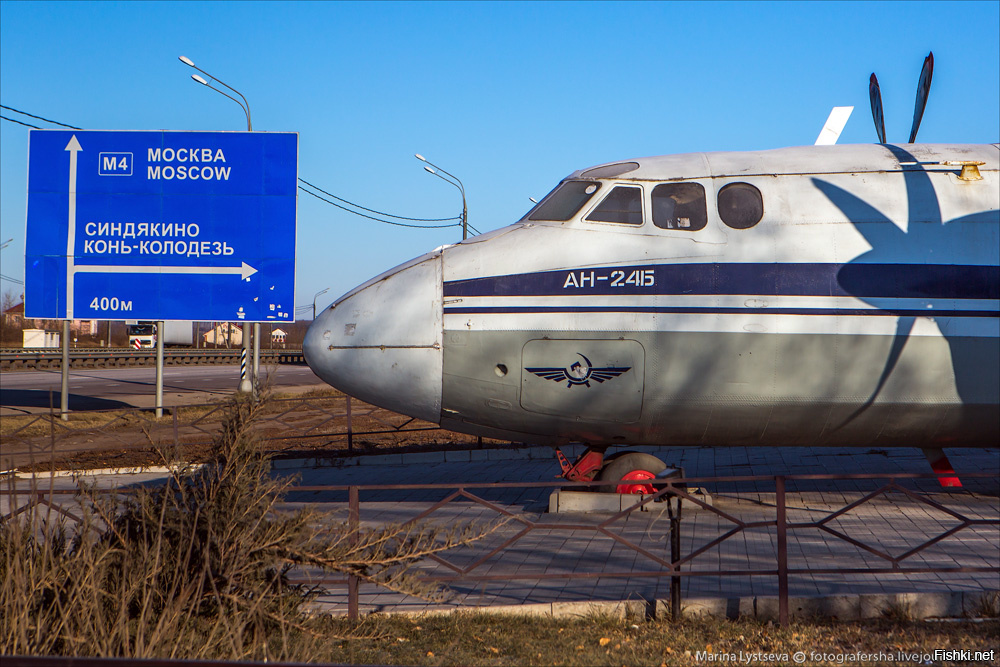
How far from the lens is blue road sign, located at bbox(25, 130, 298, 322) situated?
1619 centimetres

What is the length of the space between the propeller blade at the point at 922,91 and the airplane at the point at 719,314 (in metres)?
1.15

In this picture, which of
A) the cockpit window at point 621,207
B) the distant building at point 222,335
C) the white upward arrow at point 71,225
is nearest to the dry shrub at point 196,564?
the cockpit window at point 621,207

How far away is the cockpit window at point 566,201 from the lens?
27.1 ft

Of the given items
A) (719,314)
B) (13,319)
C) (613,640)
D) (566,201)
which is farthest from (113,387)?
(13,319)

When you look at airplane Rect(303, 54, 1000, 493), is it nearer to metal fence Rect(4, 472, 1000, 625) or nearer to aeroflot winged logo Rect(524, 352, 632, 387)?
aeroflot winged logo Rect(524, 352, 632, 387)

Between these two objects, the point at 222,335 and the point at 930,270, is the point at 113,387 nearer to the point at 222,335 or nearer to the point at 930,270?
the point at 930,270

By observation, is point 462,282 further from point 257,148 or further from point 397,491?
point 257,148

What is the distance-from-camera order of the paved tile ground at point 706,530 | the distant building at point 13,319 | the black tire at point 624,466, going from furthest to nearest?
the distant building at point 13,319 < the black tire at point 624,466 < the paved tile ground at point 706,530

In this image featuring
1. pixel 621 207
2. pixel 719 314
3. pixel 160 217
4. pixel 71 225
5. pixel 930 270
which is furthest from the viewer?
pixel 71 225

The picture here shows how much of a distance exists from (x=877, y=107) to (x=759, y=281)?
4051mm

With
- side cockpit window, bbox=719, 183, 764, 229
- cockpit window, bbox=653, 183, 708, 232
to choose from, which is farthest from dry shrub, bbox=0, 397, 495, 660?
side cockpit window, bbox=719, 183, 764, 229

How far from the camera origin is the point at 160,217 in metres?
16.2

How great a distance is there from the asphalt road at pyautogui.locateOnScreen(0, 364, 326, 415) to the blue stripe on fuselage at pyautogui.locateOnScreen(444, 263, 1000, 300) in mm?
13546

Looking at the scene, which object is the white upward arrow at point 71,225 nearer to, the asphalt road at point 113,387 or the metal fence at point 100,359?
the asphalt road at point 113,387
